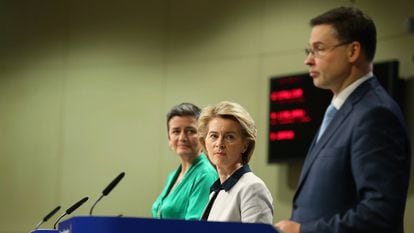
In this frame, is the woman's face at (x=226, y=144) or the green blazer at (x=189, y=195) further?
the green blazer at (x=189, y=195)

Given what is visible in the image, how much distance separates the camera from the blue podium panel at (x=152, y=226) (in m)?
1.86

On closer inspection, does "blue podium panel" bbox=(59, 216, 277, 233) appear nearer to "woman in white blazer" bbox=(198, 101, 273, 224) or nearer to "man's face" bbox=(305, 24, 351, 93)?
"man's face" bbox=(305, 24, 351, 93)

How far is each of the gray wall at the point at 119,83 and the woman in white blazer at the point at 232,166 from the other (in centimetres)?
255

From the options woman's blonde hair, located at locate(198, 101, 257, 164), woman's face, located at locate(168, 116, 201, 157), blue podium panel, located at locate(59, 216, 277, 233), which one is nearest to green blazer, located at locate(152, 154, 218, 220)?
A: woman's face, located at locate(168, 116, 201, 157)

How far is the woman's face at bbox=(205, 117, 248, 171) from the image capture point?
2.96 metres

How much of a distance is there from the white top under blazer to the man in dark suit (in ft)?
1.89

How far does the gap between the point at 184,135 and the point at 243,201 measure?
1.22 metres

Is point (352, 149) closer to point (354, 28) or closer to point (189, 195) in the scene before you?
point (354, 28)

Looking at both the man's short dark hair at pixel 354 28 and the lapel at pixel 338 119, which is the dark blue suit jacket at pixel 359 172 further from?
the man's short dark hair at pixel 354 28

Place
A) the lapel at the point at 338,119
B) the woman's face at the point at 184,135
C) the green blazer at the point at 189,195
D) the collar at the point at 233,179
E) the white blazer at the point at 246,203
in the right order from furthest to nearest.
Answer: the woman's face at the point at 184,135, the green blazer at the point at 189,195, the collar at the point at 233,179, the white blazer at the point at 246,203, the lapel at the point at 338,119

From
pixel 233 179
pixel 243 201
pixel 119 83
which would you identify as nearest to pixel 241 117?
pixel 233 179

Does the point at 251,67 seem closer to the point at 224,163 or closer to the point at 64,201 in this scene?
the point at 64,201

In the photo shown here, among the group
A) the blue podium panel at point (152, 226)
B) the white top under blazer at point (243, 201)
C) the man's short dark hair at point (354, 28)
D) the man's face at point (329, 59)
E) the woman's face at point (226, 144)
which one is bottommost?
the white top under blazer at point (243, 201)

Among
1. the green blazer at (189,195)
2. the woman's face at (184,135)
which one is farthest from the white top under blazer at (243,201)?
the woman's face at (184,135)
